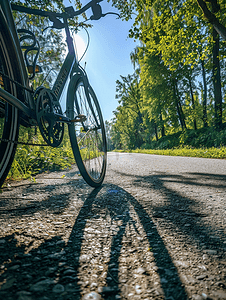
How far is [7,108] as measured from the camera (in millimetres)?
1322

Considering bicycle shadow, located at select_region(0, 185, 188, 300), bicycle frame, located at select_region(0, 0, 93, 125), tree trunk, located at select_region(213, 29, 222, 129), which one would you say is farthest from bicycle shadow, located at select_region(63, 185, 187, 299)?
tree trunk, located at select_region(213, 29, 222, 129)

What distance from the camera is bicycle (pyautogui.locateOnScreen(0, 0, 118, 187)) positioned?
1289mm

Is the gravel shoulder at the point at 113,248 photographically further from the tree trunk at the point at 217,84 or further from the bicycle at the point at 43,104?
the tree trunk at the point at 217,84

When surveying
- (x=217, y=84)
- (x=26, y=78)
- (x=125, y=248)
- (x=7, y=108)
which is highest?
(x=217, y=84)

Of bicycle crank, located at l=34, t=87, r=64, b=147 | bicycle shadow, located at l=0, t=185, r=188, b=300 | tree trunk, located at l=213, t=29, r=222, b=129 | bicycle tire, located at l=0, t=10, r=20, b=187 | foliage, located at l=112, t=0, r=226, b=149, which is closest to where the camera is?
bicycle shadow, located at l=0, t=185, r=188, b=300

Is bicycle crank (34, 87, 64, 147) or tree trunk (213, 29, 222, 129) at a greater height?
tree trunk (213, 29, 222, 129)

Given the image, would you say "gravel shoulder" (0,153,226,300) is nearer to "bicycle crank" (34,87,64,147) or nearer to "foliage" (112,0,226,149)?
"bicycle crank" (34,87,64,147)

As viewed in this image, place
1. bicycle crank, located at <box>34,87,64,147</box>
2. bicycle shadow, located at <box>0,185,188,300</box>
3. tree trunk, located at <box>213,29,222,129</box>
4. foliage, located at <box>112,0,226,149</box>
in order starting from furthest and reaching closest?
1. tree trunk, located at <box>213,29,222,129</box>
2. foliage, located at <box>112,0,226,149</box>
3. bicycle crank, located at <box>34,87,64,147</box>
4. bicycle shadow, located at <box>0,185,188,300</box>

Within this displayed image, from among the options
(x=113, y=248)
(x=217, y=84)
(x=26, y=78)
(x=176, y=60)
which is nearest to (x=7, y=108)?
(x=26, y=78)

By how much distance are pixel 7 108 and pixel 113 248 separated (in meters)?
1.17

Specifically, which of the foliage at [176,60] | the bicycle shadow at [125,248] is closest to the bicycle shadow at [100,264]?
the bicycle shadow at [125,248]

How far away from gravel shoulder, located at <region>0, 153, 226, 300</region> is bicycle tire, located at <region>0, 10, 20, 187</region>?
385 millimetres

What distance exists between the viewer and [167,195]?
1.82 metres

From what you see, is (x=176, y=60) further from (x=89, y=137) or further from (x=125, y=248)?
(x=125, y=248)
